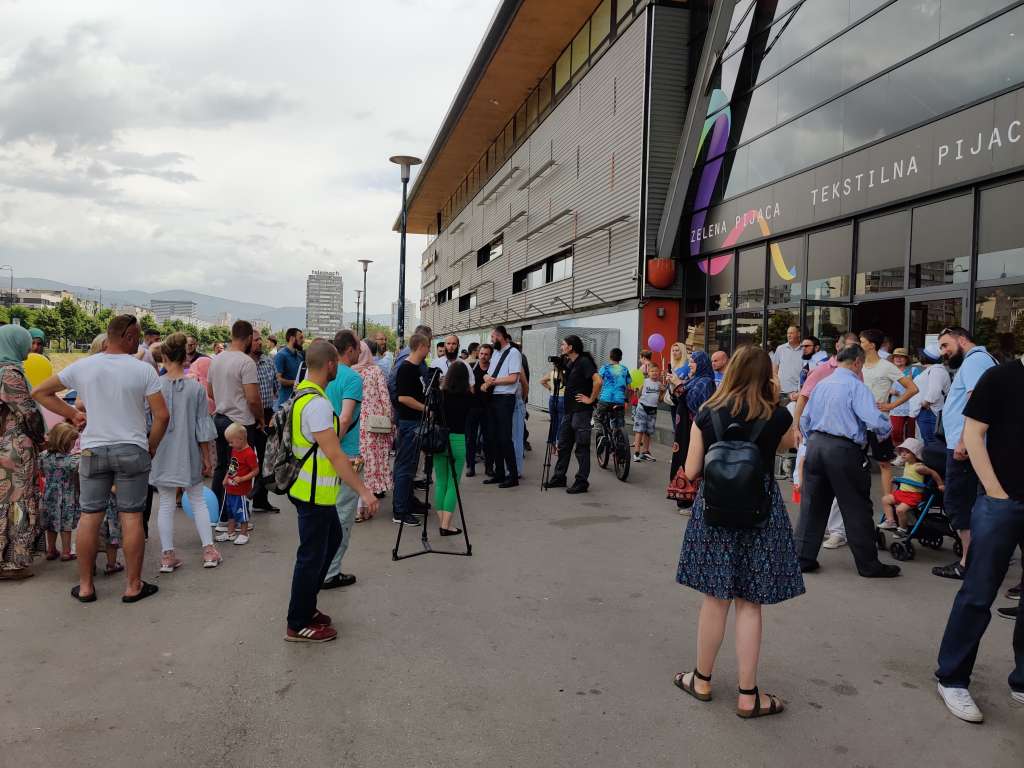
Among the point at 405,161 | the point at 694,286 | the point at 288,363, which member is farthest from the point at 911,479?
the point at 405,161

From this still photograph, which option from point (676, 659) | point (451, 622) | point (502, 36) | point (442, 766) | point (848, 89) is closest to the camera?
point (442, 766)

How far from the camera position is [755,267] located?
15.1m

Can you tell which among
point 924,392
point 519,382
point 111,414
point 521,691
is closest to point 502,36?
point 519,382

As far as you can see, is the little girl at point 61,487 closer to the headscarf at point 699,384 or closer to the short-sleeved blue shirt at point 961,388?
the headscarf at point 699,384

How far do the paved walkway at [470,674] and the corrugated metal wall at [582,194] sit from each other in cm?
1418

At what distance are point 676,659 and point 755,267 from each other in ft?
41.0

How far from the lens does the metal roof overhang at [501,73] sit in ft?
74.9

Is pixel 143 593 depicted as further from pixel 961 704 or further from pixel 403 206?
pixel 403 206

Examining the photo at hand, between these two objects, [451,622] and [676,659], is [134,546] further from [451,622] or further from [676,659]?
[676,659]

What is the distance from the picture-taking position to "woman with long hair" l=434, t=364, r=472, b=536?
6.47 meters

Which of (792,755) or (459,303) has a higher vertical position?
(459,303)

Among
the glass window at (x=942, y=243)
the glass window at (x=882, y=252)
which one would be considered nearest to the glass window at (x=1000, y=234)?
the glass window at (x=942, y=243)

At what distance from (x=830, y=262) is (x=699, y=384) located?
6.35 meters

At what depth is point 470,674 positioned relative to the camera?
3760 mm
